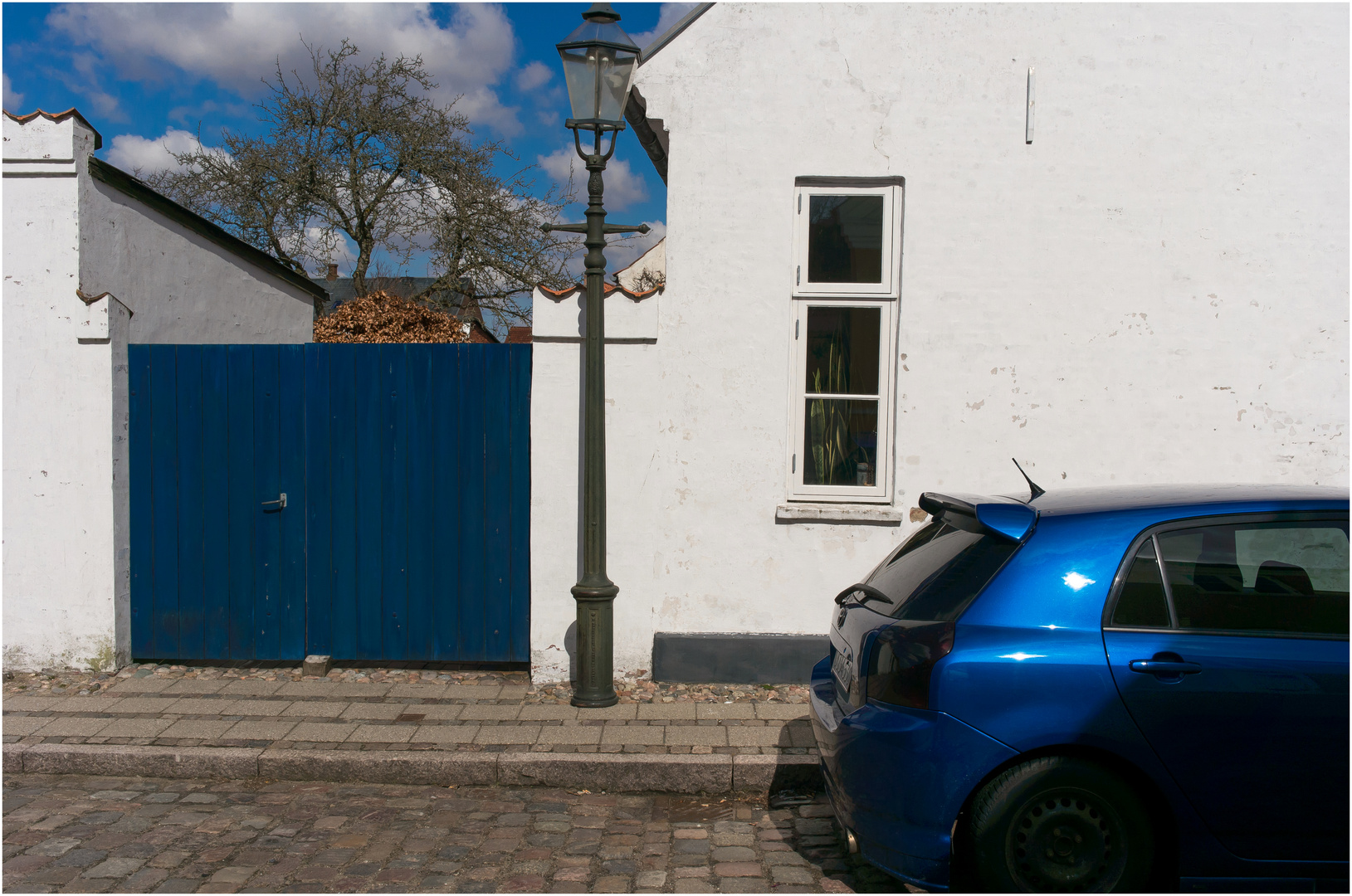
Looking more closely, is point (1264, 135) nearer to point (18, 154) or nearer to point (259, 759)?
point (259, 759)

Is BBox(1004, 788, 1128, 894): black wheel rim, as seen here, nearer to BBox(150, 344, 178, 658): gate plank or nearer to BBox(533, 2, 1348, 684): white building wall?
BBox(533, 2, 1348, 684): white building wall

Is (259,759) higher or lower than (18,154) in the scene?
lower

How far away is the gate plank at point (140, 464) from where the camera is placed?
613 cm

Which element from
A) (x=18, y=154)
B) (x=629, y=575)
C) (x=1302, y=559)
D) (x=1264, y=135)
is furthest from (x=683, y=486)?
(x=18, y=154)

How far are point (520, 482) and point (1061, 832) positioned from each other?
394 centimetres

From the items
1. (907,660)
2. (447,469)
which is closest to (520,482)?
(447,469)

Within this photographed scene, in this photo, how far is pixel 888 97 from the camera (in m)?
5.75

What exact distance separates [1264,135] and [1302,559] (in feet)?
12.4

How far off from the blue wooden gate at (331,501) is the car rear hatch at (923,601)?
3033 mm

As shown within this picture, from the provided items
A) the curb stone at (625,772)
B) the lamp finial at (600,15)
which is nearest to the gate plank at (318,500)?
the curb stone at (625,772)

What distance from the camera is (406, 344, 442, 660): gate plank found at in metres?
6.08

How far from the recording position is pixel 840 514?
5.85 metres

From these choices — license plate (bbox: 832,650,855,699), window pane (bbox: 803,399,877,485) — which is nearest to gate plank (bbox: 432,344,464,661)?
window pane (bbox: 803,399,877,485)

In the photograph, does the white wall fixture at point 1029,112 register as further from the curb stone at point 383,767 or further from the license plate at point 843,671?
the curb stone at point 383,767
